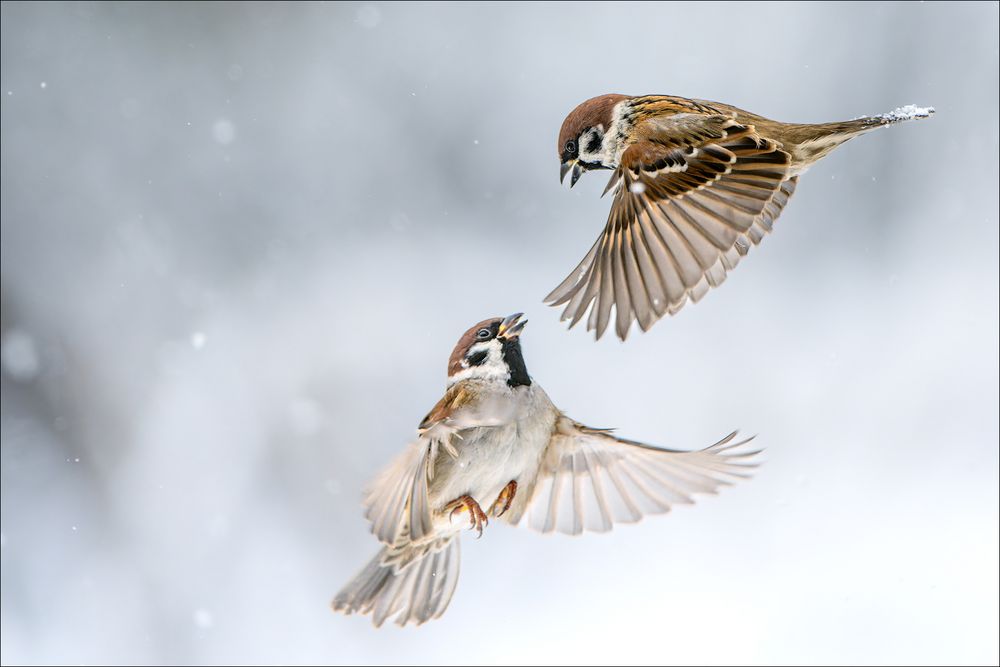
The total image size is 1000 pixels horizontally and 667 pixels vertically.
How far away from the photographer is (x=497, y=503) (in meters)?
1.83

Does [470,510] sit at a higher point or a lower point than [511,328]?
lower

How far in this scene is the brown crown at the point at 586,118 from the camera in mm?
1773

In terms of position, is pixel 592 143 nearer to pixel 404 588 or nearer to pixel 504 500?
pixel 504 500

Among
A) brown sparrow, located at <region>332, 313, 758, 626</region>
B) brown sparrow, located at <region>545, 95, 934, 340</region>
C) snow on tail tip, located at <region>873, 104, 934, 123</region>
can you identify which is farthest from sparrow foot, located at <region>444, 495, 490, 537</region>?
snow on tail tip, located at <region>873, 104, 934, 123</region>

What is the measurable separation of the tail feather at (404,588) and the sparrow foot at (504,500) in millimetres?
250

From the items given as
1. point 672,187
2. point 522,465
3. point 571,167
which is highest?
point 571,167

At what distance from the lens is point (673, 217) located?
1.59m

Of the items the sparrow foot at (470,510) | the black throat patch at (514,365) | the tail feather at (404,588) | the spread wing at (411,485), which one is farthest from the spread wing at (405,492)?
the tail feather at (404,588)

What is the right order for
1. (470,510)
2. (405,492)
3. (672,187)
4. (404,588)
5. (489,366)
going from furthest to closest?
(404,588), (489,366), (470,510), (672,187), (405,492)

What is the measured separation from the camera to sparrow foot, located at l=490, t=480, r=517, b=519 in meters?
1.83

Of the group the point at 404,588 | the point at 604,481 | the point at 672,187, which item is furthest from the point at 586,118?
the point at 404,588

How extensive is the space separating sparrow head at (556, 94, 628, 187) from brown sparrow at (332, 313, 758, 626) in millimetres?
304

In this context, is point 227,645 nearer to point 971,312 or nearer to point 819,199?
point 819,199

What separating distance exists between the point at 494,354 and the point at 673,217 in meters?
0.45
